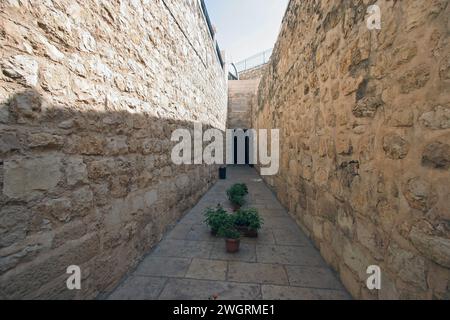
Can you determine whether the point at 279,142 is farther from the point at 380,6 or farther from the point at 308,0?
the point at 380,6

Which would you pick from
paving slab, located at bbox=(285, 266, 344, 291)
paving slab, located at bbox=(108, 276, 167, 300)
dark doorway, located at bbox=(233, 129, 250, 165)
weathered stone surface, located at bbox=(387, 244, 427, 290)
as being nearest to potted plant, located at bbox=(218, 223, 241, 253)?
paving slab, located at bbox=(285, 266, 344, 291)

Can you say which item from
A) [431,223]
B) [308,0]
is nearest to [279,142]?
[308,0]

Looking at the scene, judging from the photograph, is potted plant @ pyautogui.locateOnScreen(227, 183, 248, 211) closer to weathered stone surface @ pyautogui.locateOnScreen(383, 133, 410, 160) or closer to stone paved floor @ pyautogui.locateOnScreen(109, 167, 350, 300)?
stone paved floor @ pyautogui.locateOnScreen(109, 167, 350, 300)

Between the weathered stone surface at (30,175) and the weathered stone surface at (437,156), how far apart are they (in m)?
2.25

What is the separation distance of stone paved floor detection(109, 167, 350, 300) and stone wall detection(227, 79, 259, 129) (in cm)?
1027

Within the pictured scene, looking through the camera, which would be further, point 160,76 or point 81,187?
point 160,76

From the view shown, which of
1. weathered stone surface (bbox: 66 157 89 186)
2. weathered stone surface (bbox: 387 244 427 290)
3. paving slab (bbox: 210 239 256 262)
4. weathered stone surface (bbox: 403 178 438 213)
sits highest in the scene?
weathered stone surface (bbox: 66 157 89 186)

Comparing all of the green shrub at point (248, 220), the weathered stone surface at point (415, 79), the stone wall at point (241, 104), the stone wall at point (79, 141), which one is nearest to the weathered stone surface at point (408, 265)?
the weathered stone surface at point (415, 79)

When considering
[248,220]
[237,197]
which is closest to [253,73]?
[237,197]

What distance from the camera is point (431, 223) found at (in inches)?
44.7

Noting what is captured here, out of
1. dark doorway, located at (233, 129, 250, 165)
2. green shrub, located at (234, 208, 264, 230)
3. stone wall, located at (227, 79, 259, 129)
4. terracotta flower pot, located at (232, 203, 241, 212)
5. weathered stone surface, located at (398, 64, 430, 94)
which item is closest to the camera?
weathered stone surface, located at (398, 64, 430, 94)

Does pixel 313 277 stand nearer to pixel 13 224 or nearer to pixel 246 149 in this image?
pixel 13 224

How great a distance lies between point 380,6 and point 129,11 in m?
2.24

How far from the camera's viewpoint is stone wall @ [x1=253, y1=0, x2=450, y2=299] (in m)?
1.11
